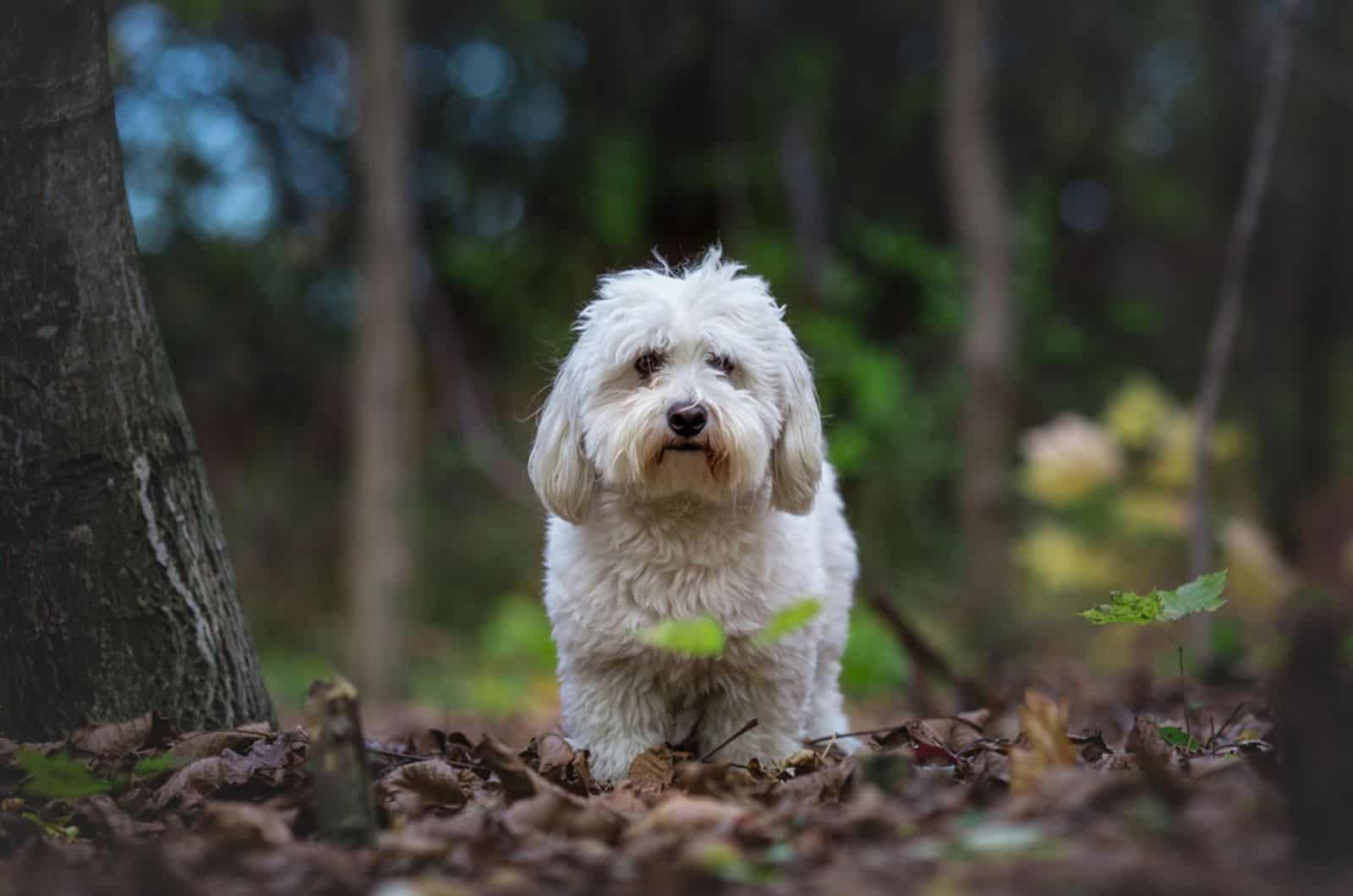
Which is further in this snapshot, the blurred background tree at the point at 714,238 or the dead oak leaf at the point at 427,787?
the blurred background tree at the point at 714,238

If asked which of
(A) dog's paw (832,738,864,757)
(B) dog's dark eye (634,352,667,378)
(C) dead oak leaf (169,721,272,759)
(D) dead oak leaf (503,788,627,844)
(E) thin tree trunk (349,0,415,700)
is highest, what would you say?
(E) thin tree trunk (349,0,415,700)

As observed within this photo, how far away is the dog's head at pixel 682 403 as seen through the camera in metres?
3.68

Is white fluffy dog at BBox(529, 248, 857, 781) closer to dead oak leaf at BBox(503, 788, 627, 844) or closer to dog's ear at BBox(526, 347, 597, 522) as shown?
dog's ear at BBox(526, 347, 597, 522)

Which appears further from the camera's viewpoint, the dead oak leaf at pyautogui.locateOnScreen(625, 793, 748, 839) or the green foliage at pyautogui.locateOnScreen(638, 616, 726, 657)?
the green foliage at pyautogui.locateOnScreen(638, 616, 726, 657)

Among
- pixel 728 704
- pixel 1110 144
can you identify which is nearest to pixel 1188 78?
pixel 1110 144

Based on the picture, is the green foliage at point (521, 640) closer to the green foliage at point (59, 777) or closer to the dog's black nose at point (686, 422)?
the dog's black nose at point (686, 422)

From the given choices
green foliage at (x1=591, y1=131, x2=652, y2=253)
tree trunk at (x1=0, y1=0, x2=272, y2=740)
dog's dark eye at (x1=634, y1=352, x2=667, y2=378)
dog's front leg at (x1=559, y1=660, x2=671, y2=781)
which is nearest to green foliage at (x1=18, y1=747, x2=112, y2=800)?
tree trunk at (x1=0, y1=0, x2=272, y2=740)

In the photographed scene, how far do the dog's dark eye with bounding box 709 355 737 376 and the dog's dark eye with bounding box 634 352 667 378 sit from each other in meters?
0.15

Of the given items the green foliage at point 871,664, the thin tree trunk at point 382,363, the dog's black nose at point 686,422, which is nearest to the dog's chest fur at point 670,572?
the dog's black nose at point 686,422

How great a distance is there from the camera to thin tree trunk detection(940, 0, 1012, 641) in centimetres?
896

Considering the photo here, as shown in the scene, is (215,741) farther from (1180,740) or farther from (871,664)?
(871,664)

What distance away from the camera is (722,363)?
12.9 ft

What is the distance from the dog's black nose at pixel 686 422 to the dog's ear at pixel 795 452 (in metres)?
0.31

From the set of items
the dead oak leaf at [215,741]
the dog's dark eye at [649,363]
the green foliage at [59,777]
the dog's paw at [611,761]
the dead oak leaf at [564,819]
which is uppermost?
the dog's dark eye at [649,363]
